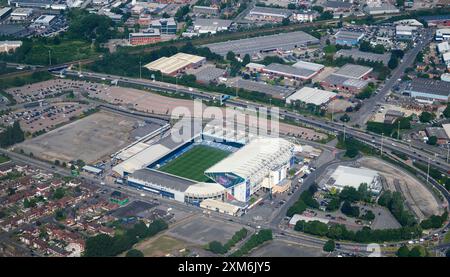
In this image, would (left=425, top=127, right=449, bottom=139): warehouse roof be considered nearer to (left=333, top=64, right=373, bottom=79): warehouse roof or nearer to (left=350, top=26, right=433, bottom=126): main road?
(left=350, top=26, right=433, bottom=126): main road

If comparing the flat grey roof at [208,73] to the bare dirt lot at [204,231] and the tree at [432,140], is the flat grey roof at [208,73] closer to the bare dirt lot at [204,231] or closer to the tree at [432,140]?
the tree at [432,140]

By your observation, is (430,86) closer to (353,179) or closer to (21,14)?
(353,179)

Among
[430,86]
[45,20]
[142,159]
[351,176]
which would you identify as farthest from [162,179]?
[45,20]

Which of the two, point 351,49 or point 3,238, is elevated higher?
point 351,49

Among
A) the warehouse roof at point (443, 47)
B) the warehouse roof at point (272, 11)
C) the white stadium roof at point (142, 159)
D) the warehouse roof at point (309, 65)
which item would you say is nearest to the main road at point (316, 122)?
the warehouse roof at point (309, 65)

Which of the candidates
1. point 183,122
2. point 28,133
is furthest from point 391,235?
point 28,133

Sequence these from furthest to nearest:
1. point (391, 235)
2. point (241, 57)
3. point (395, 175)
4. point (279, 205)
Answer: point (241, 57) → point (395, 175) → point (279, 205) → point (391, 235)

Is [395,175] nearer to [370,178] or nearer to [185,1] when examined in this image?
[370,178]
